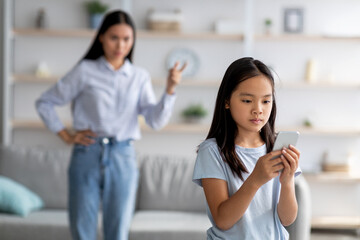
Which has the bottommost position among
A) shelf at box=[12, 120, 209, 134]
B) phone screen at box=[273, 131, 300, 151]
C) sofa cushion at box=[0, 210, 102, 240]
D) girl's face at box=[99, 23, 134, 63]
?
sofa cushion at box=[0, 210, 102, 240]

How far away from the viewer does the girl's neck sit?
5.05 ft

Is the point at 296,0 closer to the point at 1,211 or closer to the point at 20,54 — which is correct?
the point at 20,54

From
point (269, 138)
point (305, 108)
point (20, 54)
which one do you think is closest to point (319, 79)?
point (305, 108)

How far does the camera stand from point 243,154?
59.8 inches

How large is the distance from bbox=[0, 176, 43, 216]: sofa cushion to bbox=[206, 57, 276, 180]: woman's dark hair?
2.46 metres

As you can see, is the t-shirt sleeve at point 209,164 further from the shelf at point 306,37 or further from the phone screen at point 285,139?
the shelf at point 306,37

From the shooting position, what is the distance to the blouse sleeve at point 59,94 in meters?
2.61

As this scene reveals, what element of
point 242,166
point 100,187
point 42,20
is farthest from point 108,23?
point 42,20

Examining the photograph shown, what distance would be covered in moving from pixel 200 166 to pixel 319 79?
3951 mm

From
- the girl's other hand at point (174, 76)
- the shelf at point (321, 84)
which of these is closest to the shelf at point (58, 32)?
the shelf at point (321, 84)

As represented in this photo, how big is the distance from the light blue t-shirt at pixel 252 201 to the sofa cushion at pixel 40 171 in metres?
2.66

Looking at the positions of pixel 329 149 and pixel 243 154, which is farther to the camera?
pixel 329 149

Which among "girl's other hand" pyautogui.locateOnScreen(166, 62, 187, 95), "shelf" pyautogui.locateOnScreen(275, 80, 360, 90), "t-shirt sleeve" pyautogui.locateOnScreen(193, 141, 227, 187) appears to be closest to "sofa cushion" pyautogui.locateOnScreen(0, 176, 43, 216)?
"girl's other hand" pyautogui.locateOnScreen(166, 62, 187, 95)

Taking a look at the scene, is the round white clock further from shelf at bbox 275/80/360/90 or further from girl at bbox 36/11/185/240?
girl at bbox 36/11/185/240
